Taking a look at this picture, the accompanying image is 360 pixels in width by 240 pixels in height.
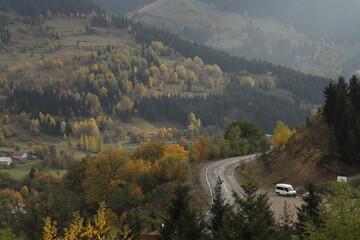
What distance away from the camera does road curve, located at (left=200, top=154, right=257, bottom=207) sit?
2894 inches

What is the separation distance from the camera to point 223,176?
87750 mm

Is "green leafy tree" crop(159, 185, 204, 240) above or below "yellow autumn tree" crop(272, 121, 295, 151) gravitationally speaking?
above

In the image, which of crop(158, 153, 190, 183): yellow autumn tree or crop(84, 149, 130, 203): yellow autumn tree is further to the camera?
crop(84, 149, 130, 203): yellow autumn tree

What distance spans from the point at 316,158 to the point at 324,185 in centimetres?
1017

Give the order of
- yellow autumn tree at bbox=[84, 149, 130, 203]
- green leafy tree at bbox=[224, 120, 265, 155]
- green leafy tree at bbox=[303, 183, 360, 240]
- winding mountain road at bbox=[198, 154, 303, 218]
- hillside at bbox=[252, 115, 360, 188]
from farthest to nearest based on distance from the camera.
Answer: green leafy tree at bbox=[224, 120, 265, 155], yellow autumn tree at bbox=[84, 149, 130, 203], hillside at bbox=[252, 115, 360, 188], winding mountain road at bbox=[198, 154, 303, 218], green leafy tree at bbox=[303, 183, 360, 240]

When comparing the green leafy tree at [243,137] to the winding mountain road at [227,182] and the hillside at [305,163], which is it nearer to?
the winding mountain road at [227,182]

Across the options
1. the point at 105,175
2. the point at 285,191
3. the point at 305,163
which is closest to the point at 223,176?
the point at 305,163

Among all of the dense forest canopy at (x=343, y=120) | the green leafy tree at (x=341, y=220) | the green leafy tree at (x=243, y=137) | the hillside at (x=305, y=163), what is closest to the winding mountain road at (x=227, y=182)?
the hillside at (x=305, y=163)

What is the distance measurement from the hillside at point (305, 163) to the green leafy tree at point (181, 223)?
3508 cm

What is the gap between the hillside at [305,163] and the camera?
70.9 m

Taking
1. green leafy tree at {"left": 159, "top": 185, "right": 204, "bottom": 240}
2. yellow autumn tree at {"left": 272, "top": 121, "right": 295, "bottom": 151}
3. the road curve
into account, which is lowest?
the road curve

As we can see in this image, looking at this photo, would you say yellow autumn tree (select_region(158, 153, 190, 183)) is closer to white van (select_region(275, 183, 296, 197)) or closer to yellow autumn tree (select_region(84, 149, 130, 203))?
yellow autumn tree (select_region(84, 149, 130, 203))

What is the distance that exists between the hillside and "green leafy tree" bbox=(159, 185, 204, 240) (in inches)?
1381

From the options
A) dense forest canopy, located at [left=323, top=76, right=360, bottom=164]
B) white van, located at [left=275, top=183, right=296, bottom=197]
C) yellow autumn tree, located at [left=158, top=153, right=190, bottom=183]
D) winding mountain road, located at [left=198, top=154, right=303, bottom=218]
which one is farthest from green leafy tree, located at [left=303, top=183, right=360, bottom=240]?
yellow autumn tree, located at [left=158, top=153, right=190, bottom=183]
